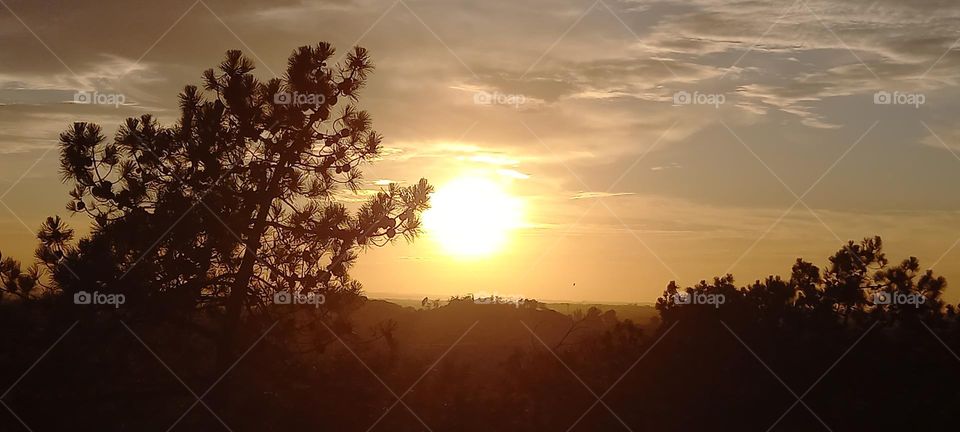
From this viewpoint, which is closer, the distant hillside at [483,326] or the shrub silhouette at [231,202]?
the shrub silhouette at [231,202]

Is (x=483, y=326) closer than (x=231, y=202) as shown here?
No

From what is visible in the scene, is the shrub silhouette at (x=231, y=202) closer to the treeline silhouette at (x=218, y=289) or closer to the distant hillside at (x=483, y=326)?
the treeline silhouette at (x=218, y=289)

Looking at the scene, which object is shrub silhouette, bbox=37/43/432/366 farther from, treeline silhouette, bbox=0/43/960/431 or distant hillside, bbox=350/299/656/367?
distant hillside, bbox=350/299/656/367

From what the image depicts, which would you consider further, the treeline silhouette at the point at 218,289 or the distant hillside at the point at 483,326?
the distant hillside at the point at 483,326

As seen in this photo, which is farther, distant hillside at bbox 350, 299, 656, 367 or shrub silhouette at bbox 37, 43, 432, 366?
distant hillside at bbox 350, 299, 656, 367

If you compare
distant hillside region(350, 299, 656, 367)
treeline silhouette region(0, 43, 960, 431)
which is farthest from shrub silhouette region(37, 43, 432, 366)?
distant hillside region(350, 299, 656, 367)

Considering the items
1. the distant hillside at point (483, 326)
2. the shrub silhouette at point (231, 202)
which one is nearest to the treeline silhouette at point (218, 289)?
the shrub silhouette at point (231, 202)

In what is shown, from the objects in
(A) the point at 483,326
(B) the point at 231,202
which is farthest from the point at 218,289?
(A) the point at 483,326

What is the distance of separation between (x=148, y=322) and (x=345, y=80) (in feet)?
22.3

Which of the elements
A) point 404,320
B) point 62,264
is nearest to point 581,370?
point 62,264

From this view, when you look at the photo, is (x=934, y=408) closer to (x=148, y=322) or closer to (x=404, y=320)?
(x=148, y=322)

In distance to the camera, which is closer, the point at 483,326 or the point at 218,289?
the point at 218,289

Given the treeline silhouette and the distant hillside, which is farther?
the distant hillside

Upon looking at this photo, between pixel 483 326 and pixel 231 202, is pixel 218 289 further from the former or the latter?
pixel 483 326
